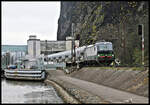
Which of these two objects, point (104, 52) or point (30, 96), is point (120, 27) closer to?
point (104, 52)

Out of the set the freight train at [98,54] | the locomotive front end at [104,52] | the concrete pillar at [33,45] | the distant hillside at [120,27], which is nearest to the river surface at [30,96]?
the distant hillside at [120,27]

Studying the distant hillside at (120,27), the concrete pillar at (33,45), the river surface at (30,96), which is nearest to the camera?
the river surface at (30,96)

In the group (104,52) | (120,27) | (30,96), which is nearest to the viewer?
(30,96)

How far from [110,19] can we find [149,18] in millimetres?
30899

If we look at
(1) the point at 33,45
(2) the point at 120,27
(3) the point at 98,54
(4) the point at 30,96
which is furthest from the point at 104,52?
(1) the point at 33,45

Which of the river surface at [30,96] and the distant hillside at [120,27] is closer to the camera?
the river surface at [30,96]

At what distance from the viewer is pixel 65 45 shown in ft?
323

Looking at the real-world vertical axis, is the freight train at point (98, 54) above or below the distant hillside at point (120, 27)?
below

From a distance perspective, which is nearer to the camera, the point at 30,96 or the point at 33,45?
the point at 30,96

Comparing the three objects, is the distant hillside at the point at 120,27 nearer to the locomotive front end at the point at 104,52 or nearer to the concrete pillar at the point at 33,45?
the locomotive front end at the point at 104,52

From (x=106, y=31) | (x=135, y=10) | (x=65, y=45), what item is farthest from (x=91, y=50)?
(x=65, y=45)

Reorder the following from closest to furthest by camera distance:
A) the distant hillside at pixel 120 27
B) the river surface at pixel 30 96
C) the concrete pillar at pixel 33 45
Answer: the river surface at pixel 30 96
the distant hillside at pixel 120 27
the concrete pillar at pixel 33 45

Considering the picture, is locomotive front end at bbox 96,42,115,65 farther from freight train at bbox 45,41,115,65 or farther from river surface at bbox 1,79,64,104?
river surface at bbox 1,79,64,104

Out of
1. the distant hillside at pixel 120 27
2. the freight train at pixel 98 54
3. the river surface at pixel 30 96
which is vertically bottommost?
the river surface at pixel 30 96
